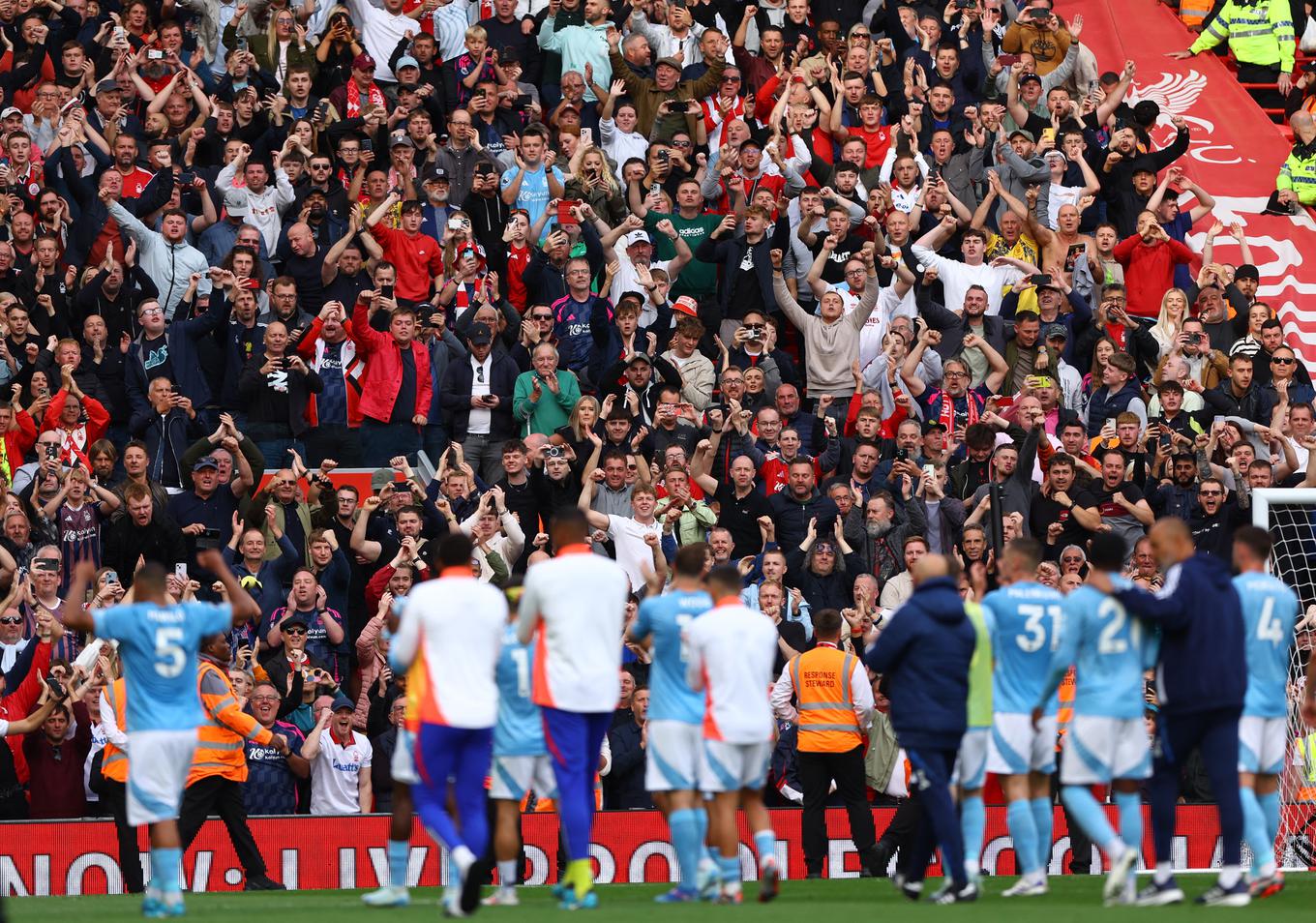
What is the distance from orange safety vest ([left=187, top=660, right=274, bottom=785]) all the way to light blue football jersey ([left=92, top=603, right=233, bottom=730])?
6.79ft

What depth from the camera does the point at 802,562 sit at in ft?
65.5

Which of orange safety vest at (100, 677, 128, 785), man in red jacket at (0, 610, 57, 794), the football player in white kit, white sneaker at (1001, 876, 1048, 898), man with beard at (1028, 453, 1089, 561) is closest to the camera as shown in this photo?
the football player in white kit

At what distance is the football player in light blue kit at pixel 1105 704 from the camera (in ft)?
42.8

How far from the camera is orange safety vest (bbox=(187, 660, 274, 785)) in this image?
15.5 meters

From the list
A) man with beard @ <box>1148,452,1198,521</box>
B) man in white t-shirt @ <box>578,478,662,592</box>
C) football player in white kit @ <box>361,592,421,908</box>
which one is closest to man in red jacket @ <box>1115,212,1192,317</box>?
man with beard @ <box>1148,452,1198,521</box>

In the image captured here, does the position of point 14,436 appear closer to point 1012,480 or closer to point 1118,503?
point 1012,480

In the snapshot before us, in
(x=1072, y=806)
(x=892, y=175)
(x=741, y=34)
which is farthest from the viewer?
(x=741, y=34)

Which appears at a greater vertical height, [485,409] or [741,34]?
[741,34]

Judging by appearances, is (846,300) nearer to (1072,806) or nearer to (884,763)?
(884,763)

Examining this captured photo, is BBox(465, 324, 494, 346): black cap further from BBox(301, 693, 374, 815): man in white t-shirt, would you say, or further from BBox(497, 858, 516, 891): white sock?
BBox(497, 858, 516, 891): white sock

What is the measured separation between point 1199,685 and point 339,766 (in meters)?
7.95

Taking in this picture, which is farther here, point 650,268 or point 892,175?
point 892,175

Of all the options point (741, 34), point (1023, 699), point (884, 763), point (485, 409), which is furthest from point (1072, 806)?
point (741, 34)

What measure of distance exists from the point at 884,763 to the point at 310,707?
484 cm
